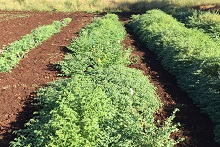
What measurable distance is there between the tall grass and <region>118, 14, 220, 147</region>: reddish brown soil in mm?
17156

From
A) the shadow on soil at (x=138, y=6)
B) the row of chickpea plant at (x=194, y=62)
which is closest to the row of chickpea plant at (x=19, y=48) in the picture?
the row of chickpea plant at (x=194, y=62)

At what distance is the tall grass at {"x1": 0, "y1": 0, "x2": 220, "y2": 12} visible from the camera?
2548 cm

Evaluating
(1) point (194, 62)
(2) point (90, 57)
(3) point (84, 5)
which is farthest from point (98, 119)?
(3) point (84, 5)

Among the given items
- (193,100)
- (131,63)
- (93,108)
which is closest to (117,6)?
(131,63)

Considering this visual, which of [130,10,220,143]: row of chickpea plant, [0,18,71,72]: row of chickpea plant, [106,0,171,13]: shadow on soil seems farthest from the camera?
[106,0,171,13]: shadow on soil

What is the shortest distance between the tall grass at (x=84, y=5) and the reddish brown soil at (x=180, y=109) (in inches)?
675

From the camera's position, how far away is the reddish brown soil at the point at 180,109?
5164 mm

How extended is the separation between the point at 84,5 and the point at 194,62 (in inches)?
835

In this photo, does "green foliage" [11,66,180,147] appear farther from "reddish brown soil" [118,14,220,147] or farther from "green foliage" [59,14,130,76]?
"green foliage" [59,14,130,76]

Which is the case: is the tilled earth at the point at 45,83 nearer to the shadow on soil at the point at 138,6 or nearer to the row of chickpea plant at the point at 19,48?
the row of chickpea plant at the point at 19,48

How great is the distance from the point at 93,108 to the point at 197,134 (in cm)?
212

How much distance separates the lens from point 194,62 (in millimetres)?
7586

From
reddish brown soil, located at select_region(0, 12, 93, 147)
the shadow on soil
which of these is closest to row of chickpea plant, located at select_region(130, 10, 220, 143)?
reddish brown soil, located at select_region(0, 12, 93, 147)

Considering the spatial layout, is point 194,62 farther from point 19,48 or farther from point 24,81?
point 19,48
